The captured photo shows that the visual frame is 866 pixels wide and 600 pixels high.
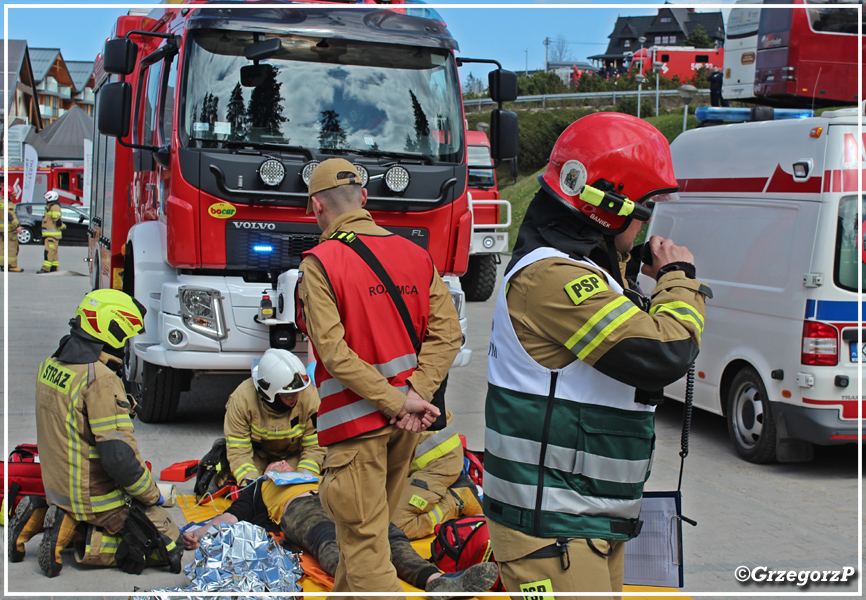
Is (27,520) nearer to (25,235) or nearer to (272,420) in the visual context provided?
(272,420)

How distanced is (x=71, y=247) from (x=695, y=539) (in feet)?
100

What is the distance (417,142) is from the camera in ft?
23.7

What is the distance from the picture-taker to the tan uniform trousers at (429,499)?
5.01m

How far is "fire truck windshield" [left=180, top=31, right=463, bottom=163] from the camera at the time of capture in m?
6.78

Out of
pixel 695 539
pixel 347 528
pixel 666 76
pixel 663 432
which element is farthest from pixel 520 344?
pixel 666 76

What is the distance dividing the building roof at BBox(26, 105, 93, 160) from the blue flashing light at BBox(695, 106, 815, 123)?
43204 millimetres

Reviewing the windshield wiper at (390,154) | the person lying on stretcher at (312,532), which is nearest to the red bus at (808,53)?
the windshield wiper at (390,154)

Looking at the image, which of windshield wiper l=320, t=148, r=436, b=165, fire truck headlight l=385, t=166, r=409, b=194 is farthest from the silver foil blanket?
windshield wiper l=320, t=148, r=436, b=165

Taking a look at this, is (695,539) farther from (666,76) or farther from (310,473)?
(666,76)

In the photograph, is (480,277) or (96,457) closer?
(96,457)

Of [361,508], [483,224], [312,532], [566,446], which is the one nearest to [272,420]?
[312,532]

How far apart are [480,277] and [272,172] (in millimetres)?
10591

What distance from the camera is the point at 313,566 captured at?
4582mm

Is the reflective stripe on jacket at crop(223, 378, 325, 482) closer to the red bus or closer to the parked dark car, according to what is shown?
the red bus
